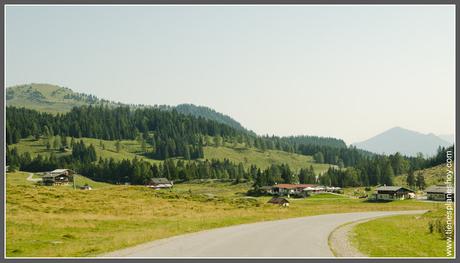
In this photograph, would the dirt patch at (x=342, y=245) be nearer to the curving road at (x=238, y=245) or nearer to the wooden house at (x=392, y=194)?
the curving road at (x=238, y=245)

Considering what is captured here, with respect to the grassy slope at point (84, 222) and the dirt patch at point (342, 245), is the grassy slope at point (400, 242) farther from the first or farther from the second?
the grassy slope at point (84, 222)

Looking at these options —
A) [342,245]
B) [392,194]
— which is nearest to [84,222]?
[342,245]

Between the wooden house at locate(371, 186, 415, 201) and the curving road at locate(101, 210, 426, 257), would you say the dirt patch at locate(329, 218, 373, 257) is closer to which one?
the curving road at locate(101, 210, 426, 257)

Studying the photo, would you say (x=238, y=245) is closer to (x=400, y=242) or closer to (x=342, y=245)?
(x=342, y=245)

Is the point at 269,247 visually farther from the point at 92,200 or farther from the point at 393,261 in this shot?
the point at 92,200

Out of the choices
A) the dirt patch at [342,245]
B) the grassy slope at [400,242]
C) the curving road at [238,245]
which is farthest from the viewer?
the grassy slope at [400,242]

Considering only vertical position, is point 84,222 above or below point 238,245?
below

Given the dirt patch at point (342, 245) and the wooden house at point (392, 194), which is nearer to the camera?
the dirt patch at point (342, 245)

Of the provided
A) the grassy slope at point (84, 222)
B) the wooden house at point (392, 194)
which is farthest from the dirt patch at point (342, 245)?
the wooden house at point (392, 194)

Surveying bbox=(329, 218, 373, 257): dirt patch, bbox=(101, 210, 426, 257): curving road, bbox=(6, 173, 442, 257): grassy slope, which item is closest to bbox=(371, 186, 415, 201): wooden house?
bbox=(6, 173, 442, 257): grassy slope

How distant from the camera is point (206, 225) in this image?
171 ft

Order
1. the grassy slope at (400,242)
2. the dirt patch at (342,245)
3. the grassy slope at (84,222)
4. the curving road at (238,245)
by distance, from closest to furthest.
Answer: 1. the curving road at (238,245)
2. the dirt patch at (342,245)
3. the grassy slope at (400,242)
4. the grassy slope at (84,222)

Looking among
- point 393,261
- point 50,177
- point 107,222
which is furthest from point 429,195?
point 50,177

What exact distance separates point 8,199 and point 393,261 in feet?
184
